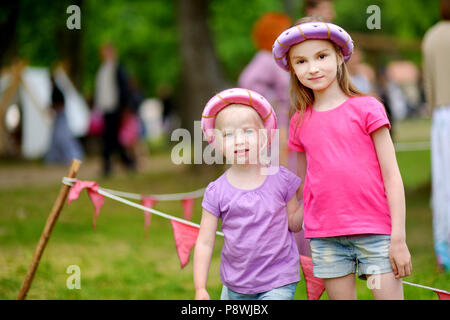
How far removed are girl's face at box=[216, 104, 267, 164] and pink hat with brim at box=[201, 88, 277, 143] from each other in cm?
2

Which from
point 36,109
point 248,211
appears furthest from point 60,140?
point 248,211

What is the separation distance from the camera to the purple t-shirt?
3.12 m

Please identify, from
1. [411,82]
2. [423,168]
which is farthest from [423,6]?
[411,82]

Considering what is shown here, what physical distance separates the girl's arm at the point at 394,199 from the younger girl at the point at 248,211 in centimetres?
44

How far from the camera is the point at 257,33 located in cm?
555

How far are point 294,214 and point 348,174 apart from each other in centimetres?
36

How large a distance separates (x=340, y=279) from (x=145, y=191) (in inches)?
323

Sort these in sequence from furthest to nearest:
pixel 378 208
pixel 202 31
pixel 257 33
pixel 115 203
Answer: pixel 202 31 → pixel 115 203 → pixel 257 33 → pixel 378 208

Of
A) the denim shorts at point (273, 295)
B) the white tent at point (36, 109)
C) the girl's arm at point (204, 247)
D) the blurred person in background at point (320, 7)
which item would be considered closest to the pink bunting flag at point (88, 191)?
the girl's arm at point (204, 247)

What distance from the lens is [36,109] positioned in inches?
776

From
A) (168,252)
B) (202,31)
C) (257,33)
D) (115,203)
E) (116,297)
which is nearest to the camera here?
(116,297)

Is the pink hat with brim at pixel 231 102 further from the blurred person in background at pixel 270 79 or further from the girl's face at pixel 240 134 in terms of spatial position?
the blurred person in background at pixel 270 79

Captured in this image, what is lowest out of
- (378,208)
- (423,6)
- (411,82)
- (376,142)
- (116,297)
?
(116,297)

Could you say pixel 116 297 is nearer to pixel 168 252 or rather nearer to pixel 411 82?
pixel 168 252
